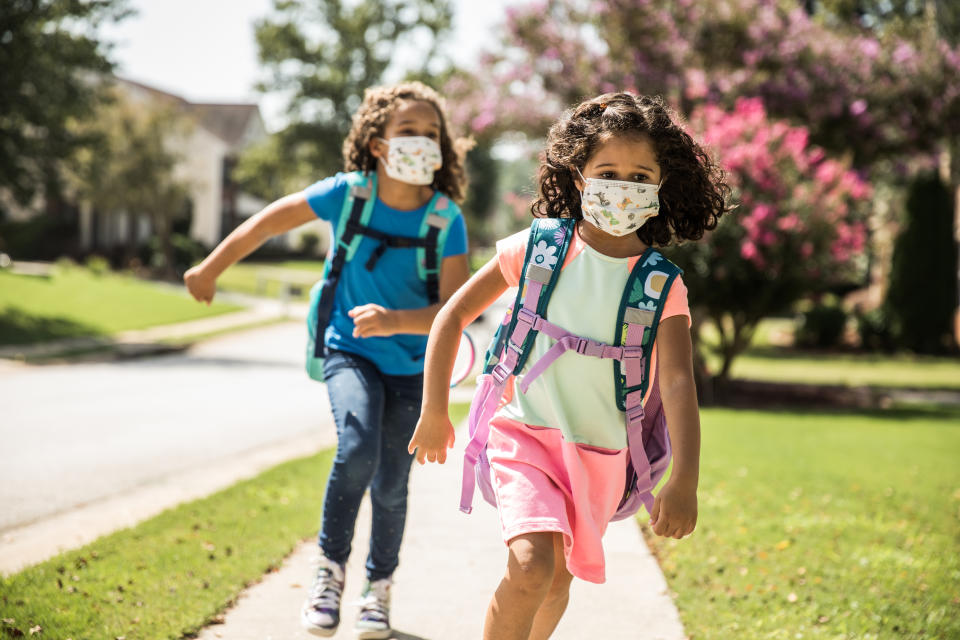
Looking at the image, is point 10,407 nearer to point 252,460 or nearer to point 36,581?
point 252,460

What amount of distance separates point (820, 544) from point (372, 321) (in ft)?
11.1

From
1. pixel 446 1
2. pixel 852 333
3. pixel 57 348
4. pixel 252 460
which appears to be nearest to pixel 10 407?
pixel 252 460

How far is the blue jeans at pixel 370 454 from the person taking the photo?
3621 mm

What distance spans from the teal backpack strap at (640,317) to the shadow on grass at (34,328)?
16399 millimetres

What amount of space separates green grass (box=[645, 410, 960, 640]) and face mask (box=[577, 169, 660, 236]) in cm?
179

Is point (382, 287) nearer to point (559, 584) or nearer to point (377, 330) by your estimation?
point (377, 330)

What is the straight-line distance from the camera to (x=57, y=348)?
17.2 meters

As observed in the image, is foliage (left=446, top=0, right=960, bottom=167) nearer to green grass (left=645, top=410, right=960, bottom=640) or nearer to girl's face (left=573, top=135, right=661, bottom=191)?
green grass (left=645, top=410, right=960, bottom=640)

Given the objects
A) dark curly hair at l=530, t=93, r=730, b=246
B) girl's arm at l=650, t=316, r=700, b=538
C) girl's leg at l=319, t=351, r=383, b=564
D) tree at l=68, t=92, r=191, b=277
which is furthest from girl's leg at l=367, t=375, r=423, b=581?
tree at l=68, t=92, r=191, b=277

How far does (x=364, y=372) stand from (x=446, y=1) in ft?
137

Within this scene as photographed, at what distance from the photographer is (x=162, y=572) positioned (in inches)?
178

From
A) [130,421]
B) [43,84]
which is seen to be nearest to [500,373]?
[130,421]

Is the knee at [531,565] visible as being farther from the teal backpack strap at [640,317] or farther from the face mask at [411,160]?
the face mask at [411,160]

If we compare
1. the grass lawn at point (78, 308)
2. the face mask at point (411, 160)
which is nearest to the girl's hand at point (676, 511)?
the face mask at point (411, 160)
